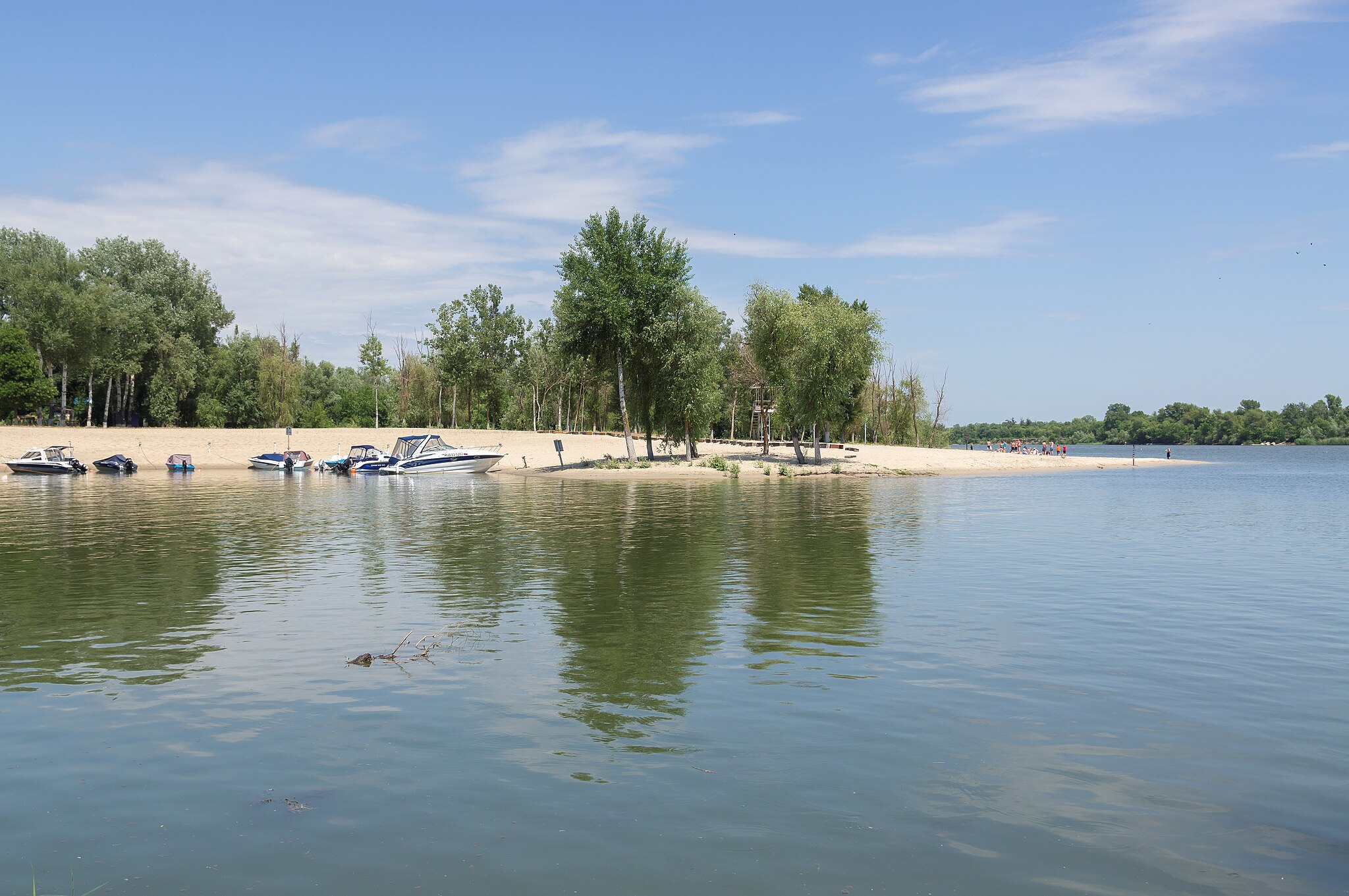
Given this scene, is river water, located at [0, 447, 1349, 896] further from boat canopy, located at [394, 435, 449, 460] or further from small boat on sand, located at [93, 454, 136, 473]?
small boat on sand, located at [93, 454, 136, 473]

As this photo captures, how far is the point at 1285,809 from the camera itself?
26.2 feet

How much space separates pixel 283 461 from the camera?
8006 centimetres

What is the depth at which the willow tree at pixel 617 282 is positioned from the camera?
68.9 metres

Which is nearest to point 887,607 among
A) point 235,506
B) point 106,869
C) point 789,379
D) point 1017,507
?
point 106,869

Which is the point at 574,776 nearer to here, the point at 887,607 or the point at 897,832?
the point at 897,832

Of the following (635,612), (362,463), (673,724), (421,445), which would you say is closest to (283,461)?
(362,463)

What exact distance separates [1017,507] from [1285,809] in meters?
35.6

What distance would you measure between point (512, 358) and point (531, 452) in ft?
79.7

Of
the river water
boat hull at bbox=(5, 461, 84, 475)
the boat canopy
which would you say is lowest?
the river water

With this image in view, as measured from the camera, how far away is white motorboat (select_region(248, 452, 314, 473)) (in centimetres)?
7962

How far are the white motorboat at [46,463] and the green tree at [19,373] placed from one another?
68.5 feet

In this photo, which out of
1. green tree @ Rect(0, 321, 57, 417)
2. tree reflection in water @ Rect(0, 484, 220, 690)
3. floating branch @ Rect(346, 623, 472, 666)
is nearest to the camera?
tree reflection in water @ Rect(0, 484, 220, 690)

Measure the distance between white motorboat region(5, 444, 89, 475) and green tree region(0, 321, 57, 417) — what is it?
20872mm

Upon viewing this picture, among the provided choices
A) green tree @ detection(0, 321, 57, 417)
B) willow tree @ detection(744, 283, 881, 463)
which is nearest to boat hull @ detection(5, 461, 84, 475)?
green tree @ detection(0, 321, 57, 417)
